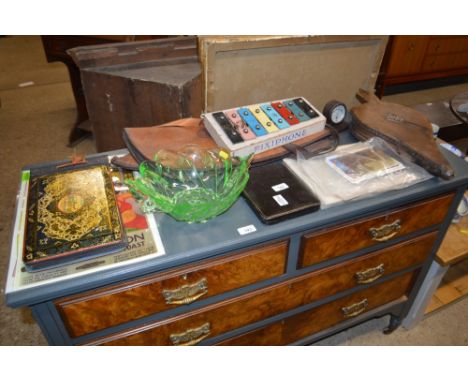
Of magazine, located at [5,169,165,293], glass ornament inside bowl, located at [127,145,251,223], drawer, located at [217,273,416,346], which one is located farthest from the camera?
drawer, located at [217,273,416,346]

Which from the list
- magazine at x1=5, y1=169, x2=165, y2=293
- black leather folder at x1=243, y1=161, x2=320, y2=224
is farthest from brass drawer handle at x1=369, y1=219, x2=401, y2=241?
magazine at x1=5, y1=169, x2=165, y2=293

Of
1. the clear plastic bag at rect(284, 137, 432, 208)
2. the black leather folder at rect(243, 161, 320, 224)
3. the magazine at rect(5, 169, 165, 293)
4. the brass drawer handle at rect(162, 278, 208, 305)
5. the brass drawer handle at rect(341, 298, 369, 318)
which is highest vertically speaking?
the clear plastic bag at rect(284, 137, 432, 208)

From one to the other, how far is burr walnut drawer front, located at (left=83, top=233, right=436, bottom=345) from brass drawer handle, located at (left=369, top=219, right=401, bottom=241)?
92 mm

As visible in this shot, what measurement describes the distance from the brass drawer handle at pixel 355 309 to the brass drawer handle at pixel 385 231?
0.37 meters

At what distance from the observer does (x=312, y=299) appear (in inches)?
50.6

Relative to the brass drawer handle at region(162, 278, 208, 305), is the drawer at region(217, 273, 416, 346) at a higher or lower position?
lower

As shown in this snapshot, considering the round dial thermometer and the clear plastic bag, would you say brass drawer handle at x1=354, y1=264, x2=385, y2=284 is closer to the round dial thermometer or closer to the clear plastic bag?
the clear plastic bag

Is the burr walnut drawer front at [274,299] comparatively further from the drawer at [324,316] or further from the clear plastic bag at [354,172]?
the clear plastic bag at [354,172]

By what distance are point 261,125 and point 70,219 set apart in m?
0.62

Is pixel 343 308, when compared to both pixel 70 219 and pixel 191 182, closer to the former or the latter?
pixel 191 182

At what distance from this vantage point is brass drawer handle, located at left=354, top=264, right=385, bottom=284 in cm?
130

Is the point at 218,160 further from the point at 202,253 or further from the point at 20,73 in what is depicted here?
the point at 20,73

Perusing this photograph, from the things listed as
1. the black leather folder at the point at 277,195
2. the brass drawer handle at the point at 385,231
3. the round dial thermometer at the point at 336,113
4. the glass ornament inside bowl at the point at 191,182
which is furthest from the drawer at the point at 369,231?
the round dial thermometer at the point at 336,113

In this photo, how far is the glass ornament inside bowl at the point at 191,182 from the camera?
94 cm
